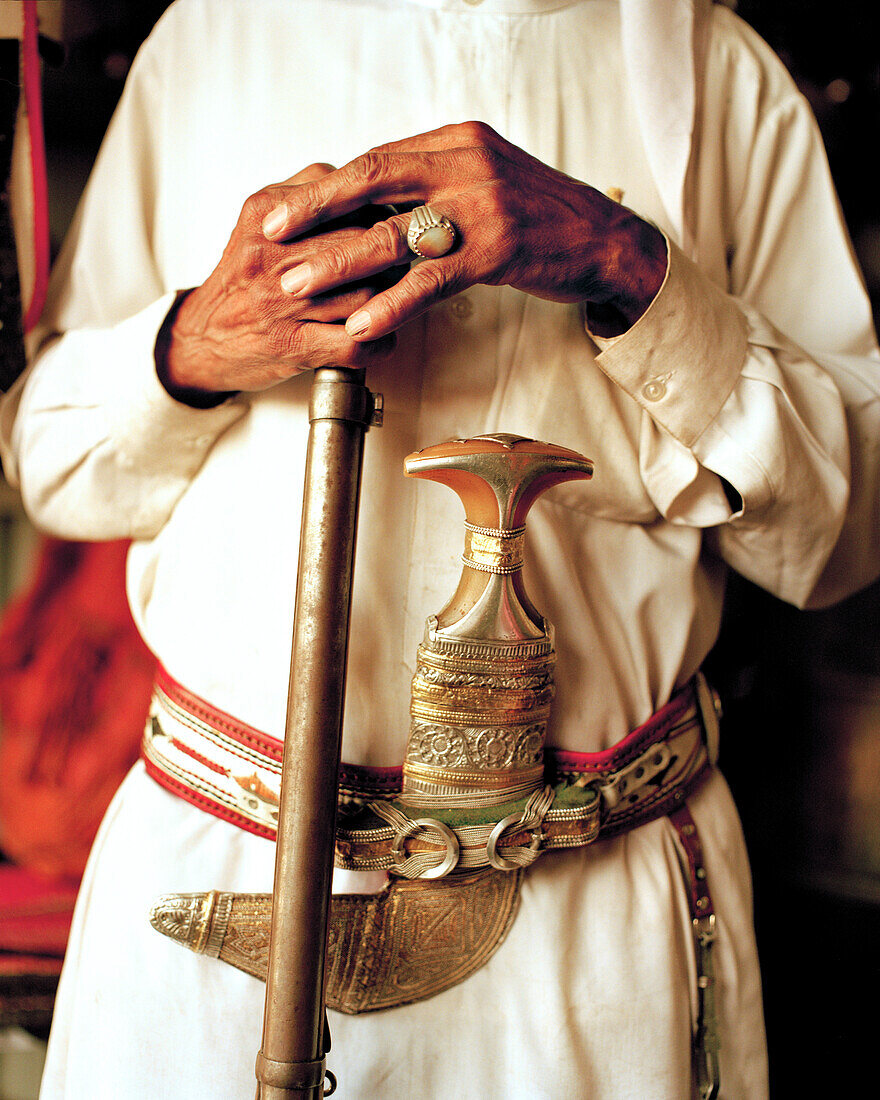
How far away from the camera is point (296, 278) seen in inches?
21.3

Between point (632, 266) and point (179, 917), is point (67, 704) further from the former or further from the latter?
point (632, 266)

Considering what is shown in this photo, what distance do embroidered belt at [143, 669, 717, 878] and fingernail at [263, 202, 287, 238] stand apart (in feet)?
1.12

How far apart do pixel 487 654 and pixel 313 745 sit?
127 millimetres

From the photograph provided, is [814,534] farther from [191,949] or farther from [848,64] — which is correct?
[848,64]

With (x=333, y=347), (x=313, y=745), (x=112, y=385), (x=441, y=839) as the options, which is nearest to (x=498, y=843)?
(x=441, y=839)

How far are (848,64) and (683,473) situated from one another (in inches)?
34.0

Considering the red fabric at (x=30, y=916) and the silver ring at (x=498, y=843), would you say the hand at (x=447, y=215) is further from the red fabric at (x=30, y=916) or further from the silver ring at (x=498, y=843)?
the red fabric at (x=30, y=916)

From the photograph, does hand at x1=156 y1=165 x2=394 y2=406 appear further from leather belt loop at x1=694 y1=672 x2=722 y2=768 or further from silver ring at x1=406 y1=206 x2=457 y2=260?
leather belt loop at x1=694 y1=672 x2=722 y2=768

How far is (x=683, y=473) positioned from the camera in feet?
2.11

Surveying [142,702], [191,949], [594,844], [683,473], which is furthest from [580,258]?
[142,702]

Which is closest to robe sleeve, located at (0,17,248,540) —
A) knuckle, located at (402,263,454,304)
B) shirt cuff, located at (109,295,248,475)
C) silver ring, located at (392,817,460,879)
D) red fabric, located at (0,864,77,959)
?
shirt cuff, located at (109,295,248,475)

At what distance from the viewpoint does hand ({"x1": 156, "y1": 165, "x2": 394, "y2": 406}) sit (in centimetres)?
55

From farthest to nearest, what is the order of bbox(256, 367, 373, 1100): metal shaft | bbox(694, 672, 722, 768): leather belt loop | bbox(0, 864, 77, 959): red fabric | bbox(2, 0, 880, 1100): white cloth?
1. bbox(0, 864, 77, 959): red fabric
2. bbox(694, 672, 722, 768): leather belt loop
3. bbox(2, 0, 880, 1100): white cloth
4. bbox(256, 367, 373, 1100): metal shaft

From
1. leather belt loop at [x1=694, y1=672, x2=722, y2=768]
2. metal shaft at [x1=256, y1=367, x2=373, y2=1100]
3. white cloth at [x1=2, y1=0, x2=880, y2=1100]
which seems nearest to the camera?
metal shaft at [x1=256, y1=367, x2=373, y2=1100]
